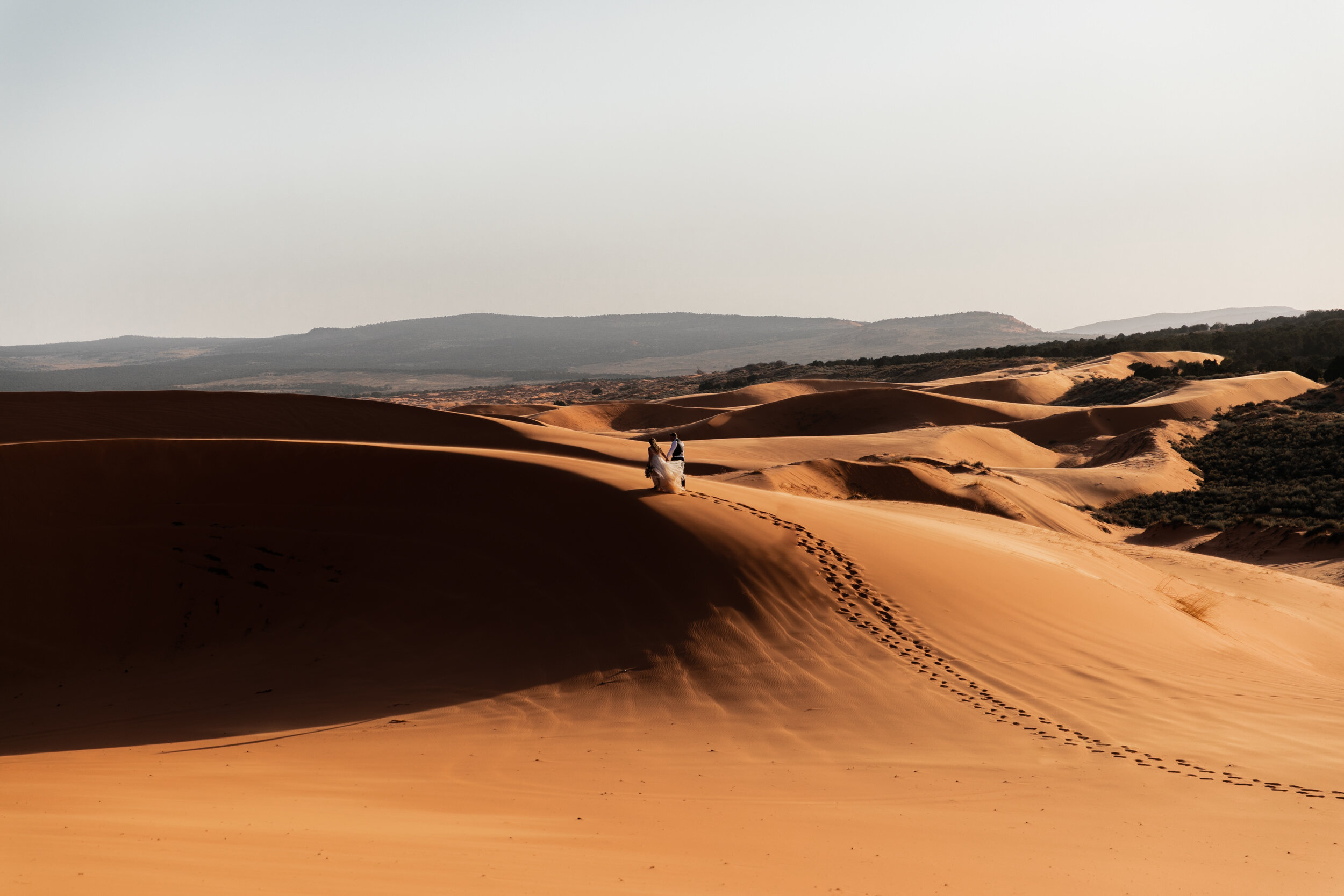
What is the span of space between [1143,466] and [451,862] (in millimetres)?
25383

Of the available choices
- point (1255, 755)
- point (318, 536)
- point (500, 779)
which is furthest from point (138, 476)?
point (1255, 755)

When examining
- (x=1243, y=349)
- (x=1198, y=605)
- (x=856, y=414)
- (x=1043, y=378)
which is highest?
(x=1243, y=349)

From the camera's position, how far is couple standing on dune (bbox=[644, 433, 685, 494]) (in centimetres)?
1178

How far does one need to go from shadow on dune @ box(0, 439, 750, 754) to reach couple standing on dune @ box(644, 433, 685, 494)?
565 mm

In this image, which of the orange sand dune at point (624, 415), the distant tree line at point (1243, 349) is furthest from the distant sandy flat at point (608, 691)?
the distant tree line at point (1243, 349)

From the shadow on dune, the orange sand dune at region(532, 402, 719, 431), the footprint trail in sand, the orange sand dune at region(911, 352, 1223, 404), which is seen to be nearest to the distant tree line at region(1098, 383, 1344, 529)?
the orange sand dune at region(911, 352, 1223, 404)

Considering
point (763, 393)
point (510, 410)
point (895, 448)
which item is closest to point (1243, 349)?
point (763, 393)

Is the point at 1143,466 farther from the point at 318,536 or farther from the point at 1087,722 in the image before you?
the point at 318,536

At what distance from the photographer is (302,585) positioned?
35.0 feet

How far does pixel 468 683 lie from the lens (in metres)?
8.56

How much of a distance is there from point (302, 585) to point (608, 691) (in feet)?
14.5

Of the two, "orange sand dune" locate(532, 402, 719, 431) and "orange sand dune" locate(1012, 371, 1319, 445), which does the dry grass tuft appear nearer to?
"orange sand dune" locate(1012, 371, 1319, 445)

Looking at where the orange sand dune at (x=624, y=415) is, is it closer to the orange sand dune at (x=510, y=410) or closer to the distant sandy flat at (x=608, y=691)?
the orange sand dune at (x=510, y=410)

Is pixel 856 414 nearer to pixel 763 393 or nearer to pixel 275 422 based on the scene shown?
pixel 763 393
